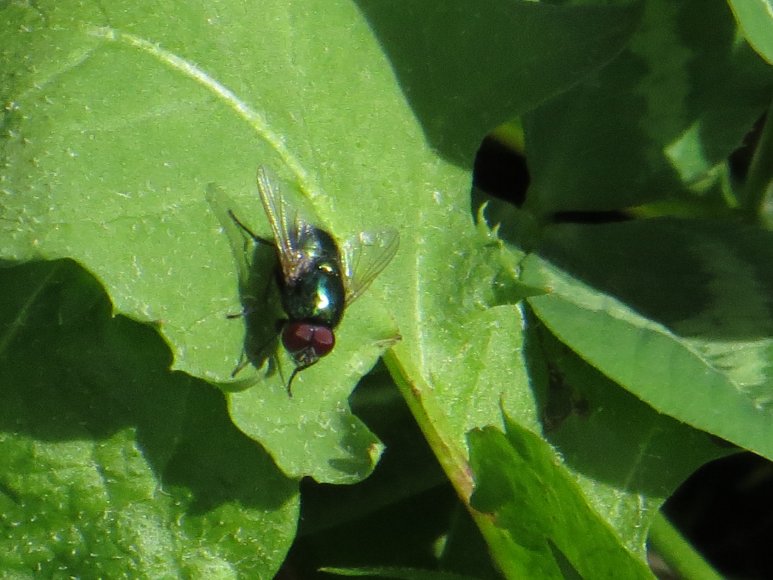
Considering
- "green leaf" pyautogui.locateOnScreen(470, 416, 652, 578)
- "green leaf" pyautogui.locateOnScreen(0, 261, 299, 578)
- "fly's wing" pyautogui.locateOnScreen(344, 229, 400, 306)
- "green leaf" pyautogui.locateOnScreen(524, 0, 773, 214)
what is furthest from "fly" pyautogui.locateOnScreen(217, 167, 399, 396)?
"green leaf" pyautogui.locateOnScreen(524, 0, 773, 214)

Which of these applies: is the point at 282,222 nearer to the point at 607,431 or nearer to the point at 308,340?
the point at 308,340

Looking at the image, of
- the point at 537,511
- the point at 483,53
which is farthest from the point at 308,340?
Result: the point at 483,53

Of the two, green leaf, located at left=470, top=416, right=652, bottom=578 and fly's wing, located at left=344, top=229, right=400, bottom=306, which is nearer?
green leaf, located at left=470, top=416, right=652, bottom=578

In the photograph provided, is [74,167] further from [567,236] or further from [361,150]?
[567,236]

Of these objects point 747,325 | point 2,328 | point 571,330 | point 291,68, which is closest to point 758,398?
point 747,325

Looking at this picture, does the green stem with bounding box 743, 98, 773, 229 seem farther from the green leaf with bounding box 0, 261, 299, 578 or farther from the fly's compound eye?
the green leaf with bounding box 0, 261, 299, 578

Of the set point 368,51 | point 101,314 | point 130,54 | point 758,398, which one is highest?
point 130,54

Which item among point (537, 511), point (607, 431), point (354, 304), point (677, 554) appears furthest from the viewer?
point (677, 554)
